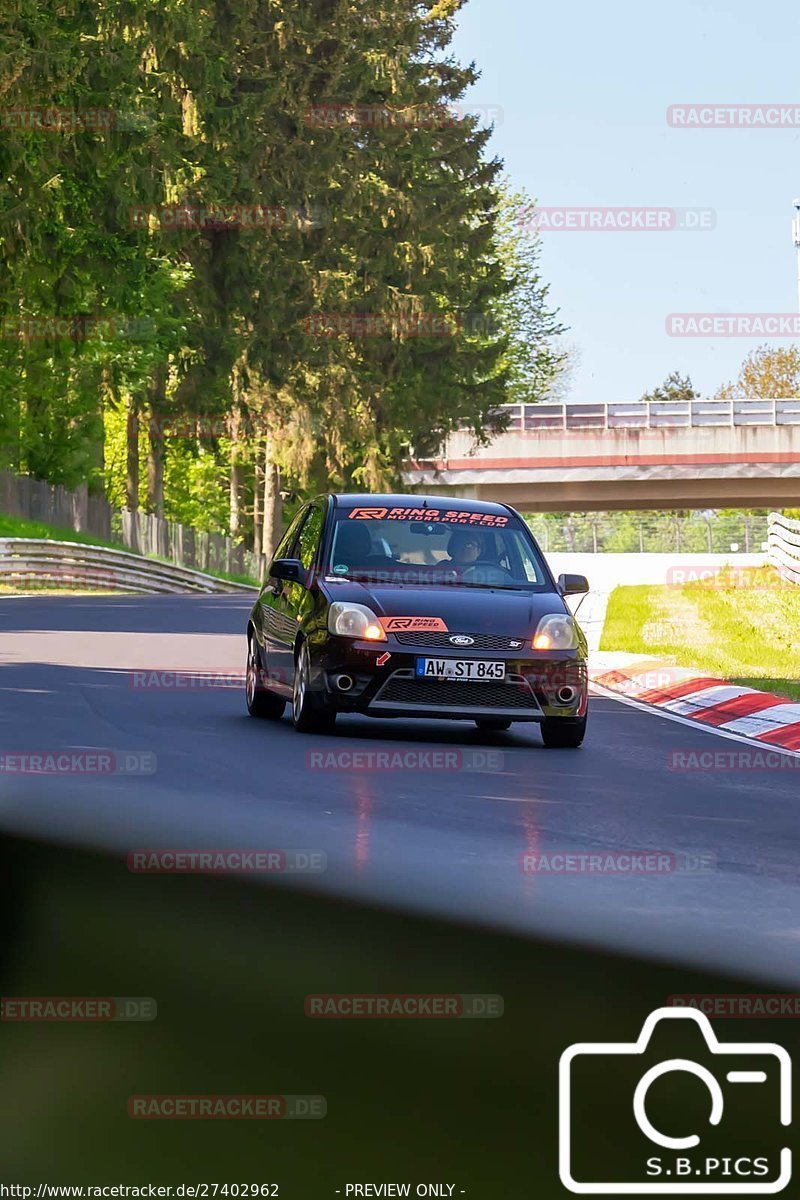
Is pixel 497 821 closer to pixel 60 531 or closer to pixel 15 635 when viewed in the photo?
pixel 15 635

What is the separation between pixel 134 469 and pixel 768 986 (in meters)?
61.2

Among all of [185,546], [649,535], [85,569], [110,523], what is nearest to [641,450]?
[185,546]

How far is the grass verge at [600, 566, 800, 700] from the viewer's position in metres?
24.1

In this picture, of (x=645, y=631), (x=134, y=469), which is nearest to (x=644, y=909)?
(x=645, y=631)

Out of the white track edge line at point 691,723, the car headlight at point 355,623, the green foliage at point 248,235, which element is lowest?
the white track edge line at point 691,723

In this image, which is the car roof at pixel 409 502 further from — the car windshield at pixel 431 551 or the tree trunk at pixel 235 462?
the tree trunk at pixel 235 462

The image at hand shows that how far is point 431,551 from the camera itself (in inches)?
635

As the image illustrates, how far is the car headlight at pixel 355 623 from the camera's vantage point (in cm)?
1479

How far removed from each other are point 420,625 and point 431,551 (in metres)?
1.42

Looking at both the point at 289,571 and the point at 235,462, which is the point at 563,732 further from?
the point at 235,462

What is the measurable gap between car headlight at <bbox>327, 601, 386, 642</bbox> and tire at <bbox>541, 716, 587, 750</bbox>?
1331 millimetres

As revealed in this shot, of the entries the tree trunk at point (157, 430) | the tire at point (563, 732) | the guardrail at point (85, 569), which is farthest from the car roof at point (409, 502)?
the tree trunk at point (157, 430)

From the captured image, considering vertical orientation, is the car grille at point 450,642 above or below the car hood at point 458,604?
below

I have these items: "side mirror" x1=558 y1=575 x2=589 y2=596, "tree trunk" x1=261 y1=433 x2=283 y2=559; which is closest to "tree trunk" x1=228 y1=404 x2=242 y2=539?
"tree trunk" x1=261 y1=433 x2=283 y2=559
